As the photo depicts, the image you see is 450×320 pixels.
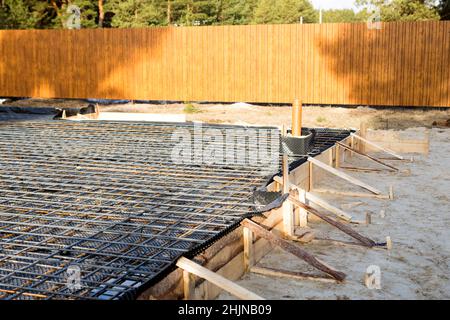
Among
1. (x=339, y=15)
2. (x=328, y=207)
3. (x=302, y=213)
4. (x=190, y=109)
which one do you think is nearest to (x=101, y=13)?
(x=190, y=109)

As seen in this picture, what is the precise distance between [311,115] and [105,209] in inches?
529

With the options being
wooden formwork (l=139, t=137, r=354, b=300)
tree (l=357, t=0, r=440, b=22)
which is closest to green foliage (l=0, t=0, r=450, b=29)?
tree (l=357, t=0, r=440, b=22)

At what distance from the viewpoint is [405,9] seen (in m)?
25.8

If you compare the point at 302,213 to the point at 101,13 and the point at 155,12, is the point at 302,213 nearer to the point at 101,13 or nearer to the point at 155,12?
the point at 155,12

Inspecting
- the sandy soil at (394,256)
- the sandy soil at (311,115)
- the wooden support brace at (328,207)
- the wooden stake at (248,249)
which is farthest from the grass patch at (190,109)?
the wooden stake at (248,249)

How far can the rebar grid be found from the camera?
14.1 feet

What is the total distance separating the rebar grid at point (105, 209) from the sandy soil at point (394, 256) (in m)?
0.79

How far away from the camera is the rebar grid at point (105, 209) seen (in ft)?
14.1

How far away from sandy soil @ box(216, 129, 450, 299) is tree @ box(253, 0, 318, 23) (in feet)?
151

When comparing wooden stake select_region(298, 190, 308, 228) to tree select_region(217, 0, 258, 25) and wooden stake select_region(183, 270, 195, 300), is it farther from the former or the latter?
tree select_region(217, 0, 258, 25)

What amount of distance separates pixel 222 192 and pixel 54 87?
19.1 metres

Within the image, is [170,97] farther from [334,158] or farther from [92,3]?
[92,3]

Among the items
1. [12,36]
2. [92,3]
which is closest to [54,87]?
[12,36]

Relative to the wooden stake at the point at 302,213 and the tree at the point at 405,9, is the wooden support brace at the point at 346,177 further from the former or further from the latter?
the tree at the point at 405,9
